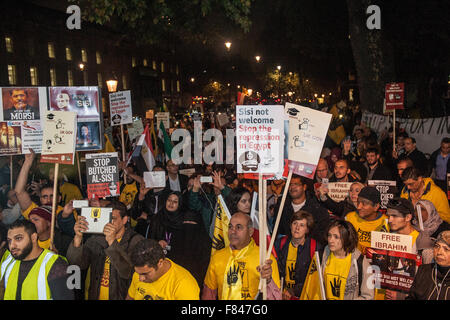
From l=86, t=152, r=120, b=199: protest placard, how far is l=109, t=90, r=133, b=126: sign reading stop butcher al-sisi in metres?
3.53

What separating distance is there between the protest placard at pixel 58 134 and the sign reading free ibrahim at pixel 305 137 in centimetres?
266

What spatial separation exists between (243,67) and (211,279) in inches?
1857

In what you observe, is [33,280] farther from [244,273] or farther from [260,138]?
[260,138]

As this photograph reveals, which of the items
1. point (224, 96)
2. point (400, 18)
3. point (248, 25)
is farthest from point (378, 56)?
point (224, 96)

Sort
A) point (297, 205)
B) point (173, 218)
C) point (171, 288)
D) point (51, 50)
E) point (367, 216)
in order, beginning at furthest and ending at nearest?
1. point (51, 50)
2. point (297, 205)
3. point (173, 218)
4. point (367, 216)
5. point (171, 288)

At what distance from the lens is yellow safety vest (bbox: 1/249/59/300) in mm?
4211

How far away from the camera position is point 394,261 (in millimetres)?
4191

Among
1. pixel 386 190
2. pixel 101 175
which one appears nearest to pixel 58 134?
pixel 101 175

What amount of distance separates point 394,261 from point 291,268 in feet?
3.74

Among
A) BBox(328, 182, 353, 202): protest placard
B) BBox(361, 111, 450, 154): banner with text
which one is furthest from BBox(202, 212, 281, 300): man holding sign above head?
A: BBox(361, 111, 450, 154): banner with text

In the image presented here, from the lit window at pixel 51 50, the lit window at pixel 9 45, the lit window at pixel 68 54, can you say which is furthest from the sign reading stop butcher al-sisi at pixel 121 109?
the lit window at pixel 68 54

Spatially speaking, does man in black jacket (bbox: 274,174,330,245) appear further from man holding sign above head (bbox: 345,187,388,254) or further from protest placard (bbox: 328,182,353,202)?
man holding sign above head (bbox: 345,187,388,254)

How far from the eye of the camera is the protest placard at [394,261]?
4086mm

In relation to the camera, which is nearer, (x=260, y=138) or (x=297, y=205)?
(x=260, y=138)
